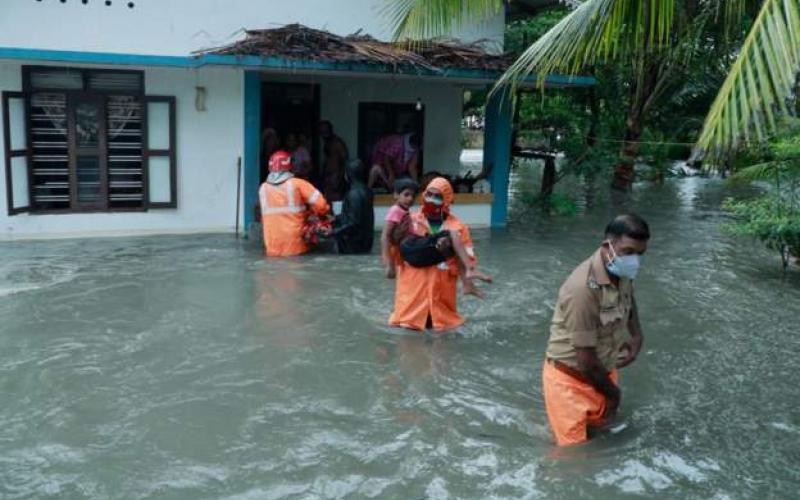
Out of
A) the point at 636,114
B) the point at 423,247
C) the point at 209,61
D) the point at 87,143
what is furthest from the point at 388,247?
the point at 636,114

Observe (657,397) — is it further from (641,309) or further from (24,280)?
(24,280)

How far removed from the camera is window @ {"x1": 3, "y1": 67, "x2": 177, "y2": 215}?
36.8 ft

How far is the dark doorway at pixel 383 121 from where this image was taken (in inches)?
602

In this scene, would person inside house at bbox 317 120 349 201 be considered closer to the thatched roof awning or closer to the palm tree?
the thatched roof awning

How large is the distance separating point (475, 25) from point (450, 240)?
708 centimetres

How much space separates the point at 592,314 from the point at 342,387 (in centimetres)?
237

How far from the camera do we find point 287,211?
10797mm

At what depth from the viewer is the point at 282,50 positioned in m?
10.9

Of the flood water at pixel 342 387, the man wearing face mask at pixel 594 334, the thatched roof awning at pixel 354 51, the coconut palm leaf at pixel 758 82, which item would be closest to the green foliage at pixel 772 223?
the flood water at pixel 342 387

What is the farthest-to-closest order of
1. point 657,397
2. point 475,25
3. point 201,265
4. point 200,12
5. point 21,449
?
point 475,25, point 200,12, point 201,265, point 657,397, point 21,449

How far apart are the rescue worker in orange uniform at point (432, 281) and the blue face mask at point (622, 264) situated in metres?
2.36

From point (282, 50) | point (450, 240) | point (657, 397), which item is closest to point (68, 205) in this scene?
point (282, 50)

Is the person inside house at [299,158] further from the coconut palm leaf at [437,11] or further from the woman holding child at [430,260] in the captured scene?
the woman holding child at [430,260]

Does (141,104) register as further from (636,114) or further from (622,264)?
(636,114)
